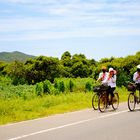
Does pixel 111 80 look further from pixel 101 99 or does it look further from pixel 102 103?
pixel 102 103

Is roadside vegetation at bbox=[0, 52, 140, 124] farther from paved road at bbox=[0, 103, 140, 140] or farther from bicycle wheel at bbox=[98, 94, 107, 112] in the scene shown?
paved road at bbox=[0, 103, 140, 140]

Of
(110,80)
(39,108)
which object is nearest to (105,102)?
(110,80)

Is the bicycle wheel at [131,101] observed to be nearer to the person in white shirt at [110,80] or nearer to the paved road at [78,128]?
the person in white shirt at [110,80]

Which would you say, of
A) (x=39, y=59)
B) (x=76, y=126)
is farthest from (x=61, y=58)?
(x=76, y=126)

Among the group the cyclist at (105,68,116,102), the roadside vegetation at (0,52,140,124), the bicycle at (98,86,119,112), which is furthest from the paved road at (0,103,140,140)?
the cyclist at (105,68,116,102)

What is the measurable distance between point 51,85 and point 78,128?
21276mm

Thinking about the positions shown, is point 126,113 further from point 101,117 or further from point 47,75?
point 47,75

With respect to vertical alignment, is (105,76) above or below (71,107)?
above

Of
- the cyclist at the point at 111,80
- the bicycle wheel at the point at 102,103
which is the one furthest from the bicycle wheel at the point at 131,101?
the bicycle wheel at the point at 102,103

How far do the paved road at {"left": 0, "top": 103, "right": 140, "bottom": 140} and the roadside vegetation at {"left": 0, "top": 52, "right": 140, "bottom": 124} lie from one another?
1592 mm

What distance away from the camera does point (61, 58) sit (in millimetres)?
93062

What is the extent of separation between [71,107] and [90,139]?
863 cm

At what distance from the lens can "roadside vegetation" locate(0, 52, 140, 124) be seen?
18225 millimetres

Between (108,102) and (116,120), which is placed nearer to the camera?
(116,120)
